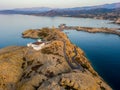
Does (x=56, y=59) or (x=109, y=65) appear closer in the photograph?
(x=56, y=59)

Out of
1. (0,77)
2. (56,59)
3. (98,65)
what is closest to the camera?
(0,77)

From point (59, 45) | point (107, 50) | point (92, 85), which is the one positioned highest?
point (92, 85)

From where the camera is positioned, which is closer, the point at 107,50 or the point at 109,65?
the point at 109,65

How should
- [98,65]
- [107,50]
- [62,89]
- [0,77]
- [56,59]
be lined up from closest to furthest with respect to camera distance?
1. [62,89]
2. [0,77]
3. [56,59]
4. [98,65]
5. [107,50]

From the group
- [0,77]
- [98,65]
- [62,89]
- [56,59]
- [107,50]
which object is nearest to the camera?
[62,89]

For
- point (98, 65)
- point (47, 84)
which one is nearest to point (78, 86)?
point (47, 84)

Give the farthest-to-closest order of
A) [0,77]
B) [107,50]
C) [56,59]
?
[107,50] → [56,59] → [0,77]

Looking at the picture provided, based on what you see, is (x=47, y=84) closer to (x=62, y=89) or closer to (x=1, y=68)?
(x=62, y=89)

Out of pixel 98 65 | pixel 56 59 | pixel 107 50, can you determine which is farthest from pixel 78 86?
pixel 107 50

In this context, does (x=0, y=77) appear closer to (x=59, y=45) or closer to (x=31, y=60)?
(x=31, y=60)

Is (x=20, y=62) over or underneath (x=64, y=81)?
underneath
